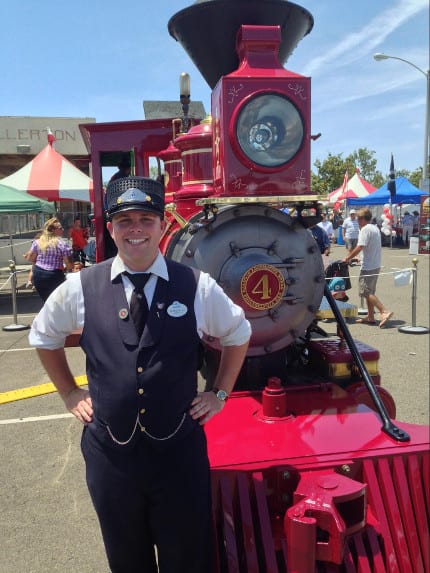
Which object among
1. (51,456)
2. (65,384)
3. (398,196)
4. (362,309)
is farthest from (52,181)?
(398,196)

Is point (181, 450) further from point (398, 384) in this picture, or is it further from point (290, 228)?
point (398, 384)

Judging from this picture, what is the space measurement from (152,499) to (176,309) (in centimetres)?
60

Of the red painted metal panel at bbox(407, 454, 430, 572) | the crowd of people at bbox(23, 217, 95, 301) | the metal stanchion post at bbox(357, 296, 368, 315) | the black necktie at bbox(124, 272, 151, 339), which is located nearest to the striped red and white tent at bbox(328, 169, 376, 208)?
the metal stanchion post at bbox(357, 296, 368, 315)

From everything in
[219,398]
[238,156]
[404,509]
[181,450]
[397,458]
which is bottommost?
[404,509]

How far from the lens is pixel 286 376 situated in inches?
106

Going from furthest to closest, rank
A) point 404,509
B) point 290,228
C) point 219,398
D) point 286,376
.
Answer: point 286,376
point 290,228
point 404,509
point 219,398

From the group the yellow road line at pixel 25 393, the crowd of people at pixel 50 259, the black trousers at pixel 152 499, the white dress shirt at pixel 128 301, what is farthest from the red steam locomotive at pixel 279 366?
the crowd of people at pixel 50 259

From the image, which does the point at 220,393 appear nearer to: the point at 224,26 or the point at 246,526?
the point at 246,526

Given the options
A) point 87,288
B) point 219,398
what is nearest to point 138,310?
point 87,288

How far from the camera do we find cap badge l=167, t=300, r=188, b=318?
56.6 inches

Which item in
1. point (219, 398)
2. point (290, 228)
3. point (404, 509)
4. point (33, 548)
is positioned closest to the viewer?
point (219, 398)

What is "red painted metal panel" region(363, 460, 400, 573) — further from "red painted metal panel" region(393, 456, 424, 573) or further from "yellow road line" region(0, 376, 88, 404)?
"yellow road line" region(0, 376, 88, 404)

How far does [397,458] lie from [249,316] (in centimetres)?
90

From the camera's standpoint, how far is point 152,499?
150cm
